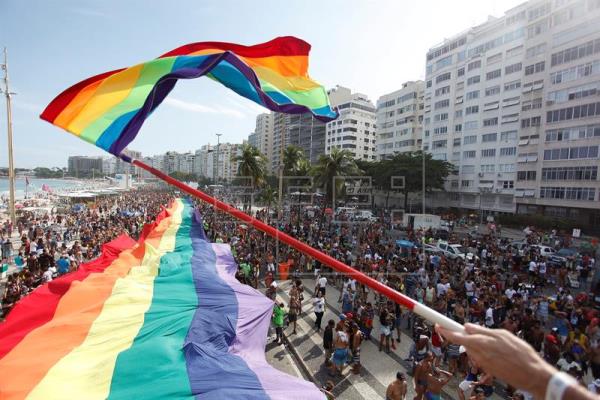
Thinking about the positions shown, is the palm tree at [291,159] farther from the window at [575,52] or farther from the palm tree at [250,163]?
the window at [575,52]

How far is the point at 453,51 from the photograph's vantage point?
53250mm

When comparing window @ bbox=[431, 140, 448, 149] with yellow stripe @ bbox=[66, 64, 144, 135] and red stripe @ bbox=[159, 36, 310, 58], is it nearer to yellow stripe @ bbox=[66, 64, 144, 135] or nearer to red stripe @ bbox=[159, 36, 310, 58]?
red stripe @ bbox=[159, 36, 310, 58]

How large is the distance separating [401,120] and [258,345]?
66.3 metres

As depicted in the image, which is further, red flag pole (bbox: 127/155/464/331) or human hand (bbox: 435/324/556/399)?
red flag pole (bbox: 127/155/464/331)

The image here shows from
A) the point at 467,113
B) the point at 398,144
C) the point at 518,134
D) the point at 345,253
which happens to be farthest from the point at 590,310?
the point at 398,144

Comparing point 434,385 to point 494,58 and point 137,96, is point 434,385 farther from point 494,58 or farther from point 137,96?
point 494,58

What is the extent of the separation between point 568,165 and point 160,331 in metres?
42.8

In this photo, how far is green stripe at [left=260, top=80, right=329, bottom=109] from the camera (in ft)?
20.5

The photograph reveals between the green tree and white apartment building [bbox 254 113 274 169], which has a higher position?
white apartment building [bbox 254 113 274 169]

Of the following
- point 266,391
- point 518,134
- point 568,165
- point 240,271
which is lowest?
point 240,271

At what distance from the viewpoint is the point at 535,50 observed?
4012cm

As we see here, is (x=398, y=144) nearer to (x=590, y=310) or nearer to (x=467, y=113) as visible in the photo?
(x=467, y=113)

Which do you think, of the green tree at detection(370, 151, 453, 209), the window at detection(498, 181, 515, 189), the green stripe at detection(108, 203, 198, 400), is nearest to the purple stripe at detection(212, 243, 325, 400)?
the green stripe at detection(108, 203, 198, 400)

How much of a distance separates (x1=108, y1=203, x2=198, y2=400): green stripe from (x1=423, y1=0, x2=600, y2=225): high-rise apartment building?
4023cm
